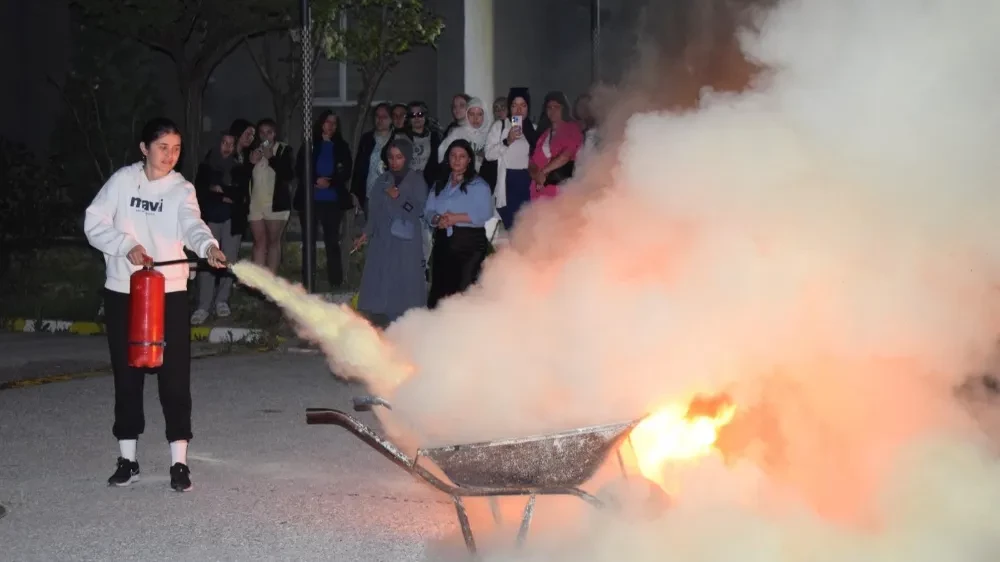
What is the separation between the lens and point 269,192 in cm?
1467

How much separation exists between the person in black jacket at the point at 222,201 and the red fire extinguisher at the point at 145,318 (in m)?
6.99

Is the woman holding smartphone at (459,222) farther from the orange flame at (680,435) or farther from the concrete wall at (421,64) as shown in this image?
the concrete wall at (421,64)

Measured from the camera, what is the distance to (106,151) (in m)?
20.9

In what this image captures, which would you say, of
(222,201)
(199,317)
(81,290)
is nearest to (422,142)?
(222,201)

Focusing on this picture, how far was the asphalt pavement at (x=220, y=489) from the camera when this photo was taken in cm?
657

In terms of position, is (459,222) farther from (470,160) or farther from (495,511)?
(495,511)

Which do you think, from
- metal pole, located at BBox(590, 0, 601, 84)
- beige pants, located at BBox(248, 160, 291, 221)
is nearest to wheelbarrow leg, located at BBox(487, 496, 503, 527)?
beige pants, located at BBox(248, 160, 291, 221)

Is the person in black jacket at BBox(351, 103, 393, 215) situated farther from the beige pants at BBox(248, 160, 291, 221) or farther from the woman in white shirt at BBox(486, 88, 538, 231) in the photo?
the woman in white shirt at BBox(486, 88, 538, 231)

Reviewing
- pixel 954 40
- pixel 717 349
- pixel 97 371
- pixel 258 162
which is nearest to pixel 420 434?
pixel 717 349

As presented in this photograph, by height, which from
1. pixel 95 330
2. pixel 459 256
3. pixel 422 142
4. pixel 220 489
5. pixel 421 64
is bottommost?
pixel 95 330

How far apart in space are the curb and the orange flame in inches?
290

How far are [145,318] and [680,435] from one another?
2.75 m

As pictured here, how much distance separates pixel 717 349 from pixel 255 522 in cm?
241

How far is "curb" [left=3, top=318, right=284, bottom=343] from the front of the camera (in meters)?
13.7
